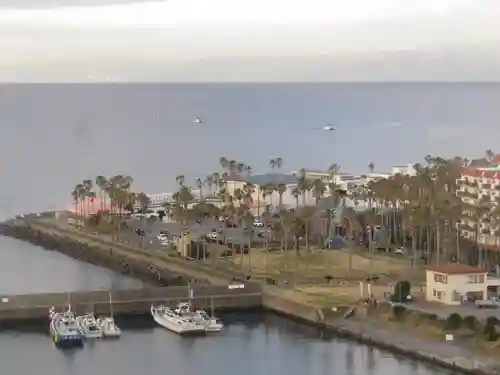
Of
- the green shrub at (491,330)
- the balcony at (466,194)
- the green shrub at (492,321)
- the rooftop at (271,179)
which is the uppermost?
the rooftop at (271,179)

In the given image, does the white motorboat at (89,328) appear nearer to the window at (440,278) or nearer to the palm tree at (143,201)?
the window at (440,278)

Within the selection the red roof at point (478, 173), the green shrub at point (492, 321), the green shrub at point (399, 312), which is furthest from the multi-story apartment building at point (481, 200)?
the green shrub at point (492, 321)

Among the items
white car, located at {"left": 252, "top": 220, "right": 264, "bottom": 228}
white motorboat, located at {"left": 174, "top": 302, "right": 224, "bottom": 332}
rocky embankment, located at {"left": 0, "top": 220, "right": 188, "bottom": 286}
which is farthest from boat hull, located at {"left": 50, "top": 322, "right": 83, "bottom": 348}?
white car, located at {"left": 252, "top": 220, "right": 264, "bottom": 228}

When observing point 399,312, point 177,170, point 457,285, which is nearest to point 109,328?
point 399,312

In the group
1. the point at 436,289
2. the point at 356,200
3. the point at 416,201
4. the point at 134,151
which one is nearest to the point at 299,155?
the point at 134,151

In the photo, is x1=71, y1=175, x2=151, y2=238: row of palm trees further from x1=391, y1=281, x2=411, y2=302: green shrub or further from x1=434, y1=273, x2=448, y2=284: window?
x1=434, y1=273, x2=448, y2=284: window

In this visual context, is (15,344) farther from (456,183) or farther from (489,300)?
(456,183)
